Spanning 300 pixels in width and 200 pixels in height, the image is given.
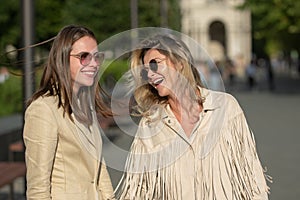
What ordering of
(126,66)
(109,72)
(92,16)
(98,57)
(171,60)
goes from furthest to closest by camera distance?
1. (92,16)
2. (109,72)
3. (126,66)
4. (98,57)
5. (171,60)

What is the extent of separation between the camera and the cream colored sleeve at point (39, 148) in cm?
310

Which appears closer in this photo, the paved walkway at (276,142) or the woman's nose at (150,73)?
the woman's nose at (150,73)

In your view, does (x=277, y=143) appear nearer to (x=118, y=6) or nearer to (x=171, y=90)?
(x=171, y=90)

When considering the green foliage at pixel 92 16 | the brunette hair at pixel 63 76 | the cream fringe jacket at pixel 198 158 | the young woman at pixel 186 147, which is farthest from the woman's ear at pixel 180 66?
the green foliage at pixel 92 16

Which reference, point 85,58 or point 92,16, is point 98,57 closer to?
point 85,58

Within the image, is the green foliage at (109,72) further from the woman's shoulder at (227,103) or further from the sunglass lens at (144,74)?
the woman's shoulder at (227,103)

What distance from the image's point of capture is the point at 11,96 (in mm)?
18500

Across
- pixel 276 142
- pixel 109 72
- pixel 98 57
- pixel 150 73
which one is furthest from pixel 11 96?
pixel 150 73

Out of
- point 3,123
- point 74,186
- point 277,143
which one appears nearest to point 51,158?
point 74,186

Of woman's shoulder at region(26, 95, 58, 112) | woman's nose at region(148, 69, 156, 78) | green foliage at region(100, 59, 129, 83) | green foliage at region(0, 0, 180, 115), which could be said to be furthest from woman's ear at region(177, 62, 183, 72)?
green foliage at region(0, 0, 180, 115)

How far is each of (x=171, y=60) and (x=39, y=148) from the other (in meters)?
0.68

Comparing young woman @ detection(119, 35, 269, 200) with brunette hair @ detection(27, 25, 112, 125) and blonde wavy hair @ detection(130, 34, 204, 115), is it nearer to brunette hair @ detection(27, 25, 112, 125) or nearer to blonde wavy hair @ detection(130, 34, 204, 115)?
blonde wavy hair @ detection(130, 34, 204, 115)

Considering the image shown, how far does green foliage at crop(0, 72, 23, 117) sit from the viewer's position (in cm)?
1827

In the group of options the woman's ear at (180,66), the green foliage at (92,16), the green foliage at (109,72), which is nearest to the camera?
the woman's ear at (180,66)
